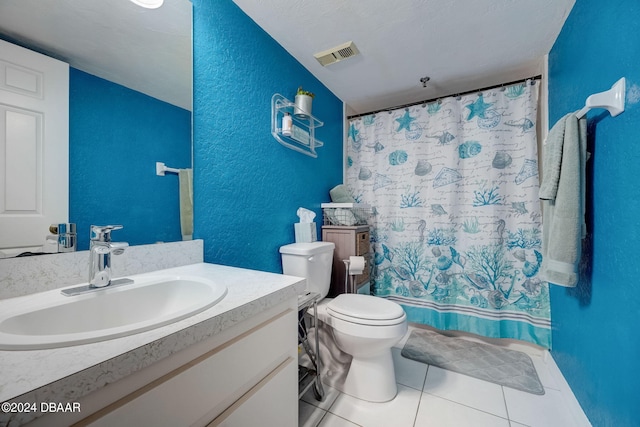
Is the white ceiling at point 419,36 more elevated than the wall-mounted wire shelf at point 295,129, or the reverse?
the white ceiling at point 419,36

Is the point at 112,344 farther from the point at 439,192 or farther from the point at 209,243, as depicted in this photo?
the point at 439,192

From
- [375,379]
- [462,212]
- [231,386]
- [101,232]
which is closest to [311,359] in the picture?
[375,379]

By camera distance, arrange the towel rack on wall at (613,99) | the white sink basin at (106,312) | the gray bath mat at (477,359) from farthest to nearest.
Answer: the gray bath mat at (477,359) < the towel rack on wall at (613,99) < the white sink basin at (106,312)

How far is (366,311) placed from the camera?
135cm

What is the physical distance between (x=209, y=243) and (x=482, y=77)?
7.64ft

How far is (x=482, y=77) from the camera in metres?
1.99

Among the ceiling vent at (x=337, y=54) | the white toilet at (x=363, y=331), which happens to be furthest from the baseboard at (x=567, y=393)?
the ceiling vent at (x=337, y=54)

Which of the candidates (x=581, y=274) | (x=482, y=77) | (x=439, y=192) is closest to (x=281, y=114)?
(x=439, y=192)

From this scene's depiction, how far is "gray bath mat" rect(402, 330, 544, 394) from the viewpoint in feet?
4.98

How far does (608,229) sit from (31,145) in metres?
1.99

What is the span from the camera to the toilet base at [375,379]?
1345mm

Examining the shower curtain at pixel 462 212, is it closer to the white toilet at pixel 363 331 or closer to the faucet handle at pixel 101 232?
the white toilet at pixel 363 331

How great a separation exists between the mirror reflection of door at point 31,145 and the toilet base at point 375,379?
1.44 metres

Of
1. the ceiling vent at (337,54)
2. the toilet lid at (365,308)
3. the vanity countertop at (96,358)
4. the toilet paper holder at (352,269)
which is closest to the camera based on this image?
the vanity countertop at (96,358)
